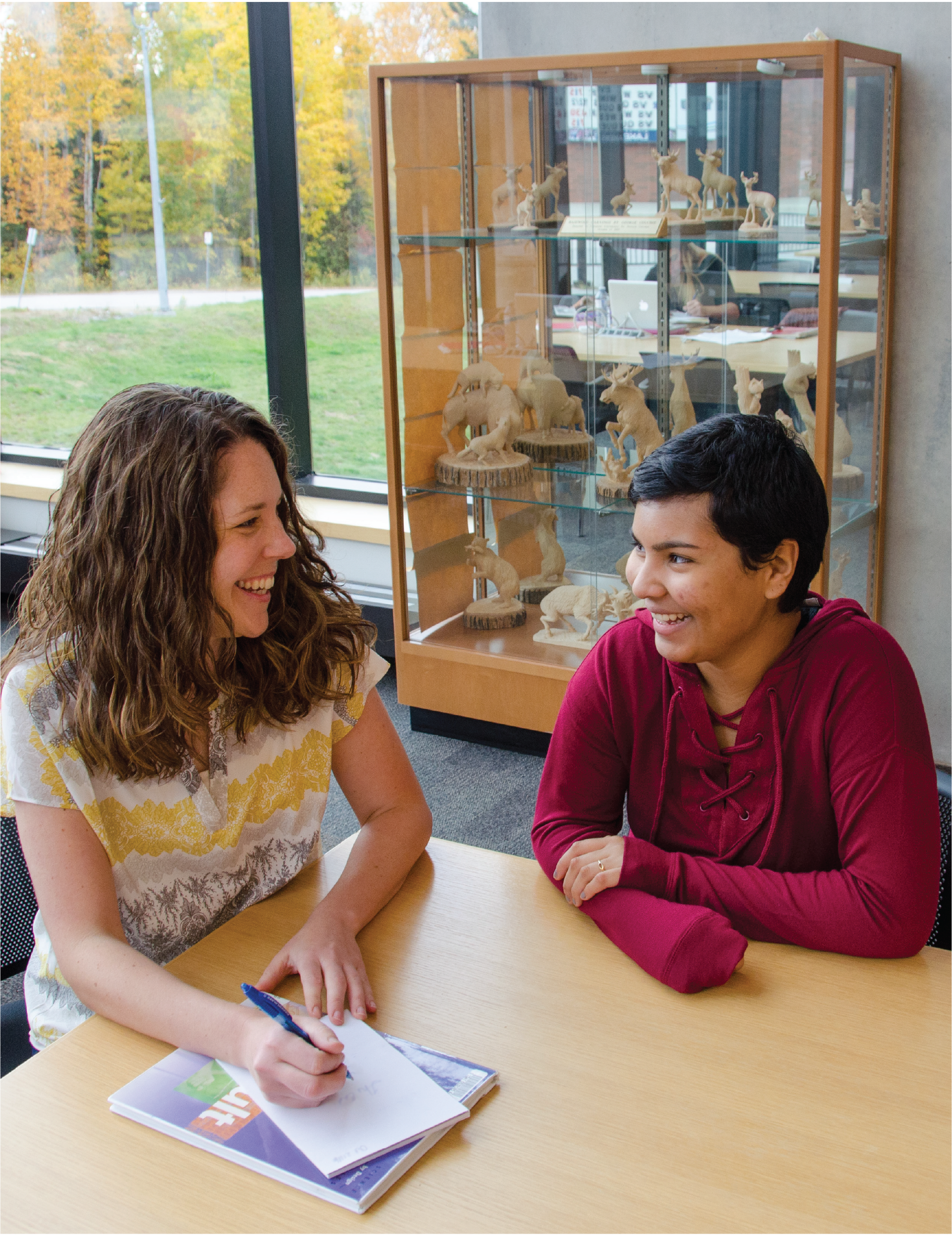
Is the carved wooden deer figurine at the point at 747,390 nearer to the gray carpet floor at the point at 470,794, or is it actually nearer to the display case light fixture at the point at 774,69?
the display case light fixture at the point at 774,69

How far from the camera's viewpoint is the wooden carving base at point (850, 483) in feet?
9.71

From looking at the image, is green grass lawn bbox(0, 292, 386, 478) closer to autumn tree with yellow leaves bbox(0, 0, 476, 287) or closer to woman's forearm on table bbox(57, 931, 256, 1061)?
autumn tree with yellow leaves bbox(0, 0, 476, 287)

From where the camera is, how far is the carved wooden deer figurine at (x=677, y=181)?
2920 mm

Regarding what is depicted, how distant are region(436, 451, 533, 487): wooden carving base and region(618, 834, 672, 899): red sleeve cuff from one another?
2180 millimetres

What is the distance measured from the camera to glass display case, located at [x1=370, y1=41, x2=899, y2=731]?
9.07 ft

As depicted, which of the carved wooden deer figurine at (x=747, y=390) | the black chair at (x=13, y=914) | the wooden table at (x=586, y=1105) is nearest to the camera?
the wooden table at (x=586, y=1105)

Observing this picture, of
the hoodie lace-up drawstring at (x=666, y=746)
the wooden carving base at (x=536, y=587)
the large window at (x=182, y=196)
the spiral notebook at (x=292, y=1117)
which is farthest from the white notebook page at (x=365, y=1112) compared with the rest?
the large window at (x=182, y=196)

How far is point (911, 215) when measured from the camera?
9.79 feet

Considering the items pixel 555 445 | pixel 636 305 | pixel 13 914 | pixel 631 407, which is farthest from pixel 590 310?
pixel 13 914

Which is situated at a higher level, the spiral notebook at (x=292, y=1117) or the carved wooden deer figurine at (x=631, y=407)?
the carved wooden deer figurine at (x=631, y=407)

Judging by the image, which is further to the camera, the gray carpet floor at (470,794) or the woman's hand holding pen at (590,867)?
the gray carpet floor at (470,794)

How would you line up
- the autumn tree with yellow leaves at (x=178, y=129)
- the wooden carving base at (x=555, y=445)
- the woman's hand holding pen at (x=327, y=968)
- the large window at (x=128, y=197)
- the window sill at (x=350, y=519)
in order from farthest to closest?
the large window at (x=128, y=197) < the window sill at (x=350, y=519) < the autumn tree with yellow leaves at (x=178, y=129) < the wooden carving base at (x=555, y=445) < the woman's hand holding pen at (x=327, y=968)

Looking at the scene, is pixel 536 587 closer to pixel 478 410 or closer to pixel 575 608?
pixel 575 608

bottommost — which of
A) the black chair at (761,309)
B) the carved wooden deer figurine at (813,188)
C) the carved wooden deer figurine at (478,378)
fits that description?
the carved wooden deer figurine at (478,378)
